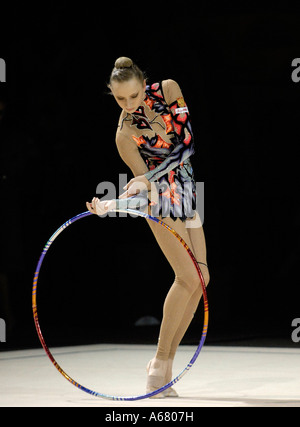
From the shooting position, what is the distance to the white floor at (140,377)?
3223 mm

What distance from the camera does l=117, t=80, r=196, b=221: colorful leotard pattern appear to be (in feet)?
10.9

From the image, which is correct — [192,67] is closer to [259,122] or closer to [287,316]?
[259,122]

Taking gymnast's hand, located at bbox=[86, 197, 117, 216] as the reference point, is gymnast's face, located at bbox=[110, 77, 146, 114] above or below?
above

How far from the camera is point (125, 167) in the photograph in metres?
5.81

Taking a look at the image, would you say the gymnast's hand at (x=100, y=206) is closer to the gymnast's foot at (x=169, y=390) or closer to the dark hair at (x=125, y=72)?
the dark hair at (x=125, y=72)

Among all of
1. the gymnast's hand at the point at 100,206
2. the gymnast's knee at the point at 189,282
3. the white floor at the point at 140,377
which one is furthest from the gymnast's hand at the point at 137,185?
the white floor at the point at 140,377

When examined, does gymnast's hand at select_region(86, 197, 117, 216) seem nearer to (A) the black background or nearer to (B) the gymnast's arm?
(B) the gymnast's arm

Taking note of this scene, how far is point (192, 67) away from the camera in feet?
19.0

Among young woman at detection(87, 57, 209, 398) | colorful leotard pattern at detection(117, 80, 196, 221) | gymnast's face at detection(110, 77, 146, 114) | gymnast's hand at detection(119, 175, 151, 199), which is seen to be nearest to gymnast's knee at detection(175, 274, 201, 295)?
young woman at detection(87, 57, 209, 398)

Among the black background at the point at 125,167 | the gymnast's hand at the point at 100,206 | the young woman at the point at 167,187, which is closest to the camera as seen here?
the gymnast's hand at the point at 100,206

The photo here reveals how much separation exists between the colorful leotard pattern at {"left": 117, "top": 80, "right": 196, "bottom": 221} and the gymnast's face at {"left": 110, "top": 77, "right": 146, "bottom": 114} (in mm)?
85

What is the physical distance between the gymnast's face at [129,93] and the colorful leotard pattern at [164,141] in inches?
3.3

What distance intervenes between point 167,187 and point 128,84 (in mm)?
417
